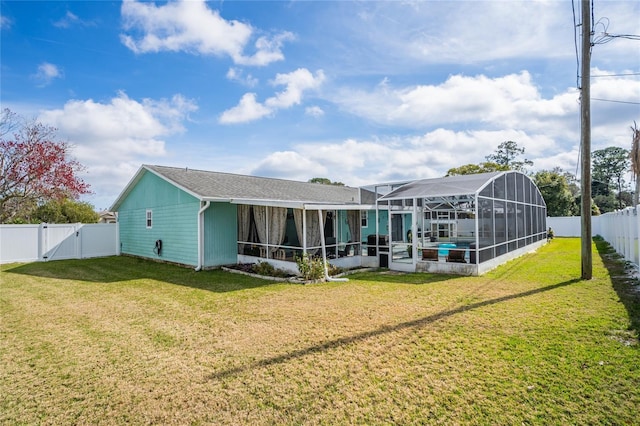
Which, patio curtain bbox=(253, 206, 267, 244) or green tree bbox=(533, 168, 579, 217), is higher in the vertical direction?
green tree bbox=(533, 168, 579, 217)

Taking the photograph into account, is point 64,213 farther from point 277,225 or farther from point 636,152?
point 636,152

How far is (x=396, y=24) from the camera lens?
10.3 m

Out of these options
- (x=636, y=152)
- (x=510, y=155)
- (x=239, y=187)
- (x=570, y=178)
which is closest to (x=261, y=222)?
(x=239, y=187)

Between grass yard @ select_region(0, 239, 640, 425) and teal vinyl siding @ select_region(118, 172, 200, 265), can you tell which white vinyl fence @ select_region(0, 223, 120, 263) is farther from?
grass yard @ select_region(0, 239, 640, 425)

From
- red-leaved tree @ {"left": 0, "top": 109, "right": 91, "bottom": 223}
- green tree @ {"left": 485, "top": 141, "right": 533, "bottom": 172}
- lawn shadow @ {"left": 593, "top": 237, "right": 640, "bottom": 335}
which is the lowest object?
lawn shadow @ {"left": 593, "top": 237, "right": 640, "bottom": 335}

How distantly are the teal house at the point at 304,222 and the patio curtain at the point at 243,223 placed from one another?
0.13ft

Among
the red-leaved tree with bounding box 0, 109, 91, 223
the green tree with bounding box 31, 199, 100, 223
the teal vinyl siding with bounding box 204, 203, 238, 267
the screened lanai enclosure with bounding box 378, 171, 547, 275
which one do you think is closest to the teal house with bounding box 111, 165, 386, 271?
the teal vinyl siding with bounding box 204, 203, 238, 267

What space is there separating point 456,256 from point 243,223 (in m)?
8.08

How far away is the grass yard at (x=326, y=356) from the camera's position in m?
3.36

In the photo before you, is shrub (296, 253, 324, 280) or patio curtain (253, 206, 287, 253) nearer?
shrub (296, 253, 324, 280)

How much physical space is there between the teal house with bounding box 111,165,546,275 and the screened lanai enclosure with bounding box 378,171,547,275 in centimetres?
4

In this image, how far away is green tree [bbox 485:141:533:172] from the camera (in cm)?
4506

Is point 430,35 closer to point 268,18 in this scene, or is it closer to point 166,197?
point 268,18

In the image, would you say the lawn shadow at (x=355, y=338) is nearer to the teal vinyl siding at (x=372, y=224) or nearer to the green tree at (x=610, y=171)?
the teal vinyl siding at (x=372, y=224)
